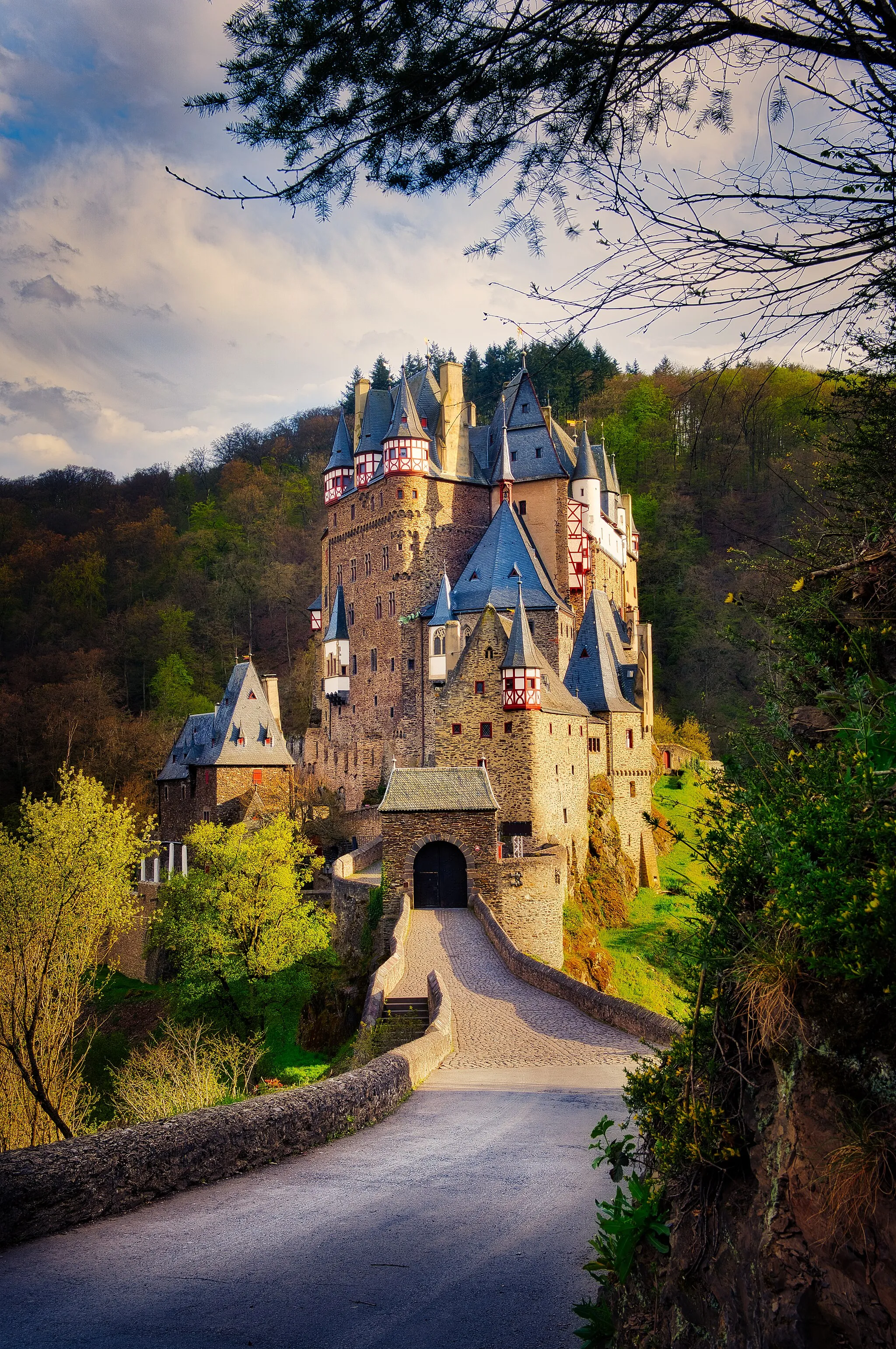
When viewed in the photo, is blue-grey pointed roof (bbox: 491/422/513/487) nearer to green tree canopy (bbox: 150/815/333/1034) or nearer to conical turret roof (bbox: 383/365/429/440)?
conical turret roof (bbox: 383/365/429/440)

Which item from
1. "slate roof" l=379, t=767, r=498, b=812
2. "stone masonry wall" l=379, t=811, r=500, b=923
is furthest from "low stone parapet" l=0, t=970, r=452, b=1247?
"slate roof" l=379, t=767, r=498, b=812

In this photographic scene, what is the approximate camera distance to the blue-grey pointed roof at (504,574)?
3966cm

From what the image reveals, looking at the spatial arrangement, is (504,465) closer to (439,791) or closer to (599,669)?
(599,669)

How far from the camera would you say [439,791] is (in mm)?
24875

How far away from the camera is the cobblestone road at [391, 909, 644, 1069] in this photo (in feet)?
43.2

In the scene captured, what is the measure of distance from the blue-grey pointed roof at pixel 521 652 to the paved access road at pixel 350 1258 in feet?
71.2

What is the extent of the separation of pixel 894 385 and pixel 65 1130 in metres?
13.8

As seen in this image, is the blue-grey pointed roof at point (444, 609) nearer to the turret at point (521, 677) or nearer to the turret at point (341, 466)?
the turret at point (521, 677)

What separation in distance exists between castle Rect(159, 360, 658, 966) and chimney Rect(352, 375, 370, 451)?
0.39ft

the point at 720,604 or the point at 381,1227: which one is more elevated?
the point at 720,604

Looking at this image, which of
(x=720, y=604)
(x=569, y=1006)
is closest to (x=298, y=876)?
(x=569, y=1006)

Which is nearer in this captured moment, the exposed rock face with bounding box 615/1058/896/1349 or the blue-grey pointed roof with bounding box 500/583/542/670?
the exposed rock face with bounding box 615/1058/896/1349

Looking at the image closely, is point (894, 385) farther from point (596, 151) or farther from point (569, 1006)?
point (569, 1006)

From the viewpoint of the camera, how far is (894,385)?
263 inches
